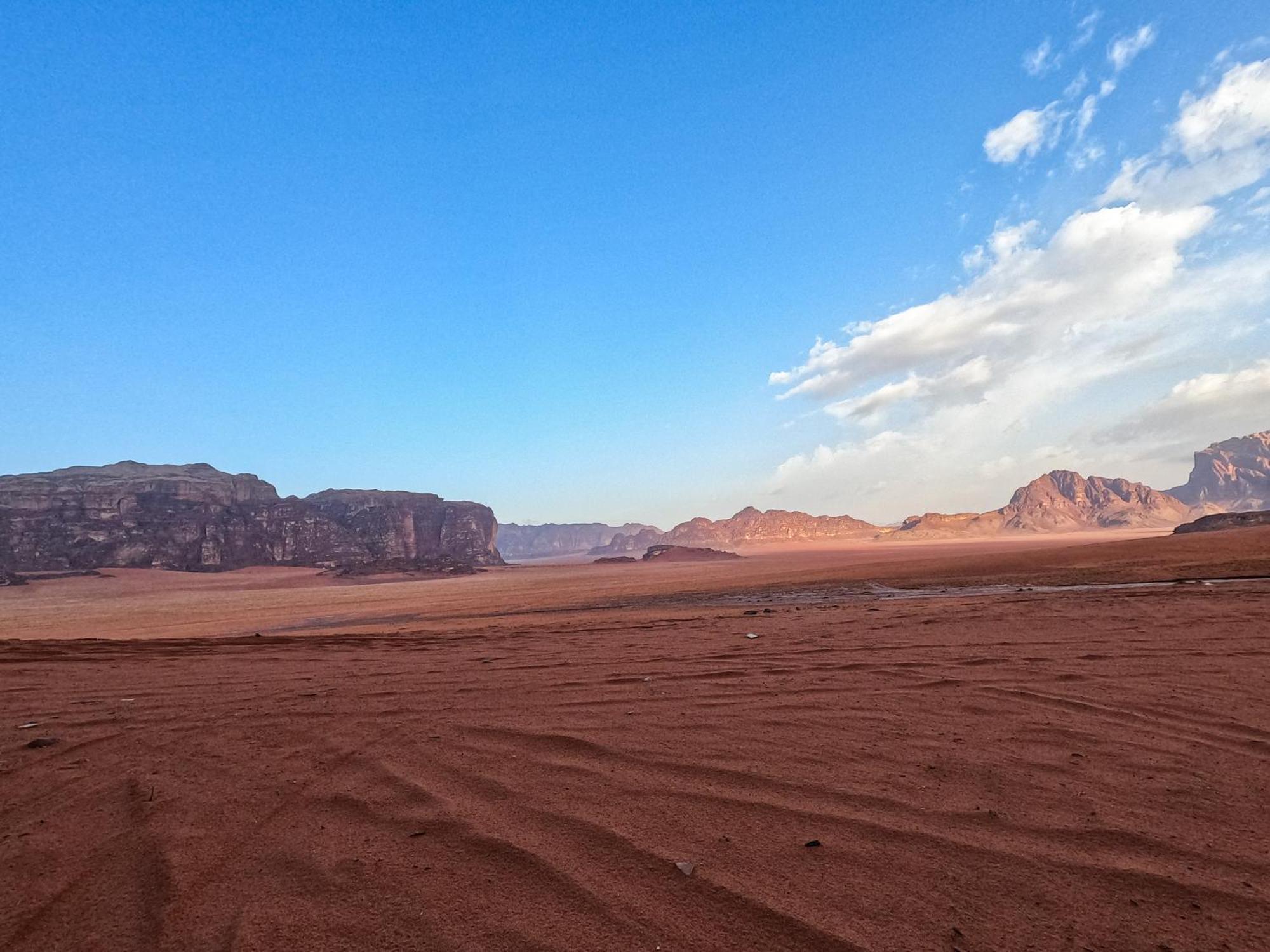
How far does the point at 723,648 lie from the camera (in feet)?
27.1

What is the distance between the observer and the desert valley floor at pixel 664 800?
2.21m

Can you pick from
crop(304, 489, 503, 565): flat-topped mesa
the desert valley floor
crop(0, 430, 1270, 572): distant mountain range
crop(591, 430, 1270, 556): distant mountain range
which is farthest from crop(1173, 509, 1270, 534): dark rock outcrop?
crop(591, 430, 1270, 556): distant mountain range

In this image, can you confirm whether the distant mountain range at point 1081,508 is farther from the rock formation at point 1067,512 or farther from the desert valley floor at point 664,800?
the desert valley floor at point 664,800

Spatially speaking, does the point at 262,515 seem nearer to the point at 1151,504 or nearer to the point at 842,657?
the point at 842,657

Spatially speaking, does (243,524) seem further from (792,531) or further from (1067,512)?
(1067,512)

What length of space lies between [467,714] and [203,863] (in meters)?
2.53

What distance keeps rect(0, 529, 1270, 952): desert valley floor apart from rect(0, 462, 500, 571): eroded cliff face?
81163 mm

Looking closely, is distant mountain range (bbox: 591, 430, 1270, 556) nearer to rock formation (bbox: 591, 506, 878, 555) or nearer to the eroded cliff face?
rock formation (bbox: 591, 506, 878, 555)

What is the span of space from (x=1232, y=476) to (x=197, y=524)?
26596 cm

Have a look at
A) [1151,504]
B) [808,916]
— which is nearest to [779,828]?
[808,916]

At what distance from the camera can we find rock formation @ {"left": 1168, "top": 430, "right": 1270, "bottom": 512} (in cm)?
17296

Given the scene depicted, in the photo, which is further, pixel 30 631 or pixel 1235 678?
pixel 30 631

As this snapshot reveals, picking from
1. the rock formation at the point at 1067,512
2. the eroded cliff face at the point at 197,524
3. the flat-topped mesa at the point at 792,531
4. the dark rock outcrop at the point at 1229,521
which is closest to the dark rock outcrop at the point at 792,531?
the flat-topped mesa at the point at 792,531

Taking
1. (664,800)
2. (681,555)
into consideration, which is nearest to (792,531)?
(681,555)
